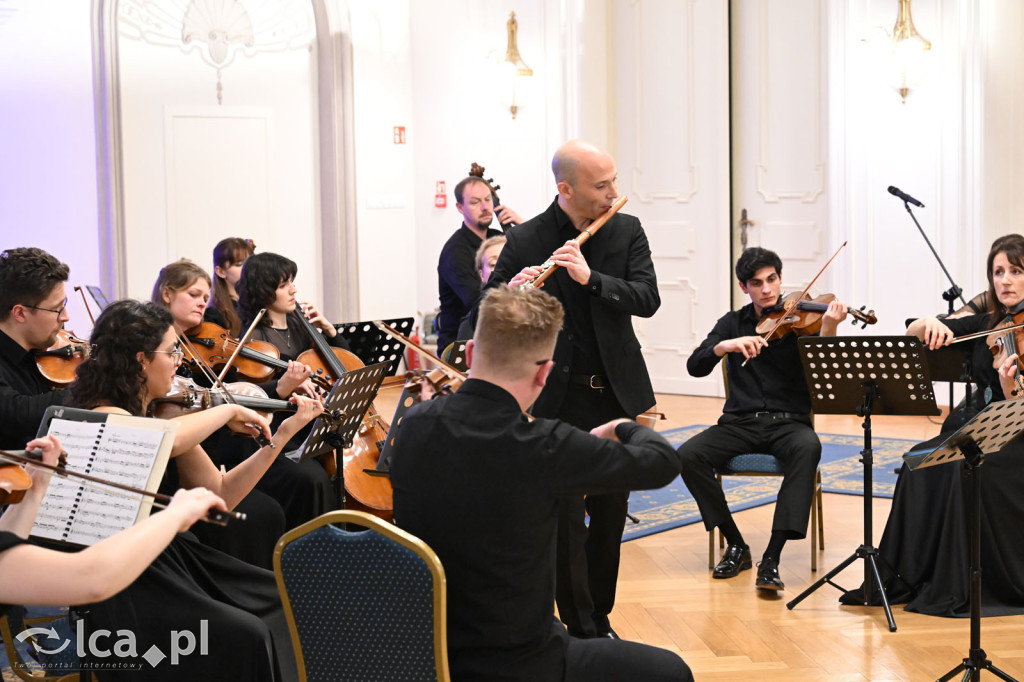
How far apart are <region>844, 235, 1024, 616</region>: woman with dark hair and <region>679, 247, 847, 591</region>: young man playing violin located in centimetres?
34

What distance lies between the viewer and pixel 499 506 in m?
1.89

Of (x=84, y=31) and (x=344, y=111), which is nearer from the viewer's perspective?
(x=84, y=31)

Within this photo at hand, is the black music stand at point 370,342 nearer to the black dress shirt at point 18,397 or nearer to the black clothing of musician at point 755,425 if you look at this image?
the black clothing of musician at point 755,425

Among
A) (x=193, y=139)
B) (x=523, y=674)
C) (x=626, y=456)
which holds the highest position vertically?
(x=193, y=139)

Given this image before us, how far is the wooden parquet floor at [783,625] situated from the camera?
10.3ft

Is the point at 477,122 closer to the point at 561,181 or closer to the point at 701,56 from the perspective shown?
the point at 701,56

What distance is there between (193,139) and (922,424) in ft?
18.2

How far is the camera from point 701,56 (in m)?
7.68

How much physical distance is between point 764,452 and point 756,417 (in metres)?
0.14

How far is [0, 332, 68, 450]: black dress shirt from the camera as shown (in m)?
2.92

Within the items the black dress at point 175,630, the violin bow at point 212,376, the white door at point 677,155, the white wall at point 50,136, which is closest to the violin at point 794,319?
the violin bow at point 212,376

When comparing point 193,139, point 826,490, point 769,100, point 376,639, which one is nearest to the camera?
point 376,639

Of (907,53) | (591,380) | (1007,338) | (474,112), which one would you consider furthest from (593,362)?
(474,112)

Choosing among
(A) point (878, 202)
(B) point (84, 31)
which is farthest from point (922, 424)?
(B) point (84, 31)
